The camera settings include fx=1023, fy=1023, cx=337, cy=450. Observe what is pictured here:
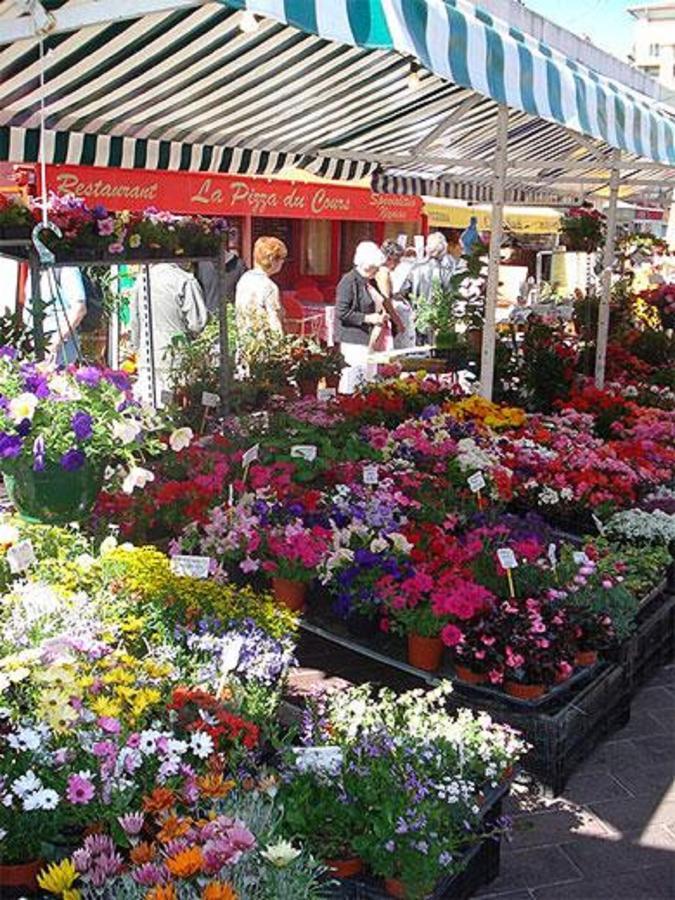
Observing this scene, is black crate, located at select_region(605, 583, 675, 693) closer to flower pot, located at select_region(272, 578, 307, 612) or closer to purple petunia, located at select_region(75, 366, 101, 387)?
flower pot, located at select_region(272, 578, 307, 612)

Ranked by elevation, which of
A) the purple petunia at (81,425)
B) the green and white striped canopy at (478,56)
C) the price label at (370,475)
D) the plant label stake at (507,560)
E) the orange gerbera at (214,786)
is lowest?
the orange gerbera at (214,786)

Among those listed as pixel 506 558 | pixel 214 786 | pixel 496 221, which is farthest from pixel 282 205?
pixel 214 786

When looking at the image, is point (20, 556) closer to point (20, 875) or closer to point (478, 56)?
point (20, 875)

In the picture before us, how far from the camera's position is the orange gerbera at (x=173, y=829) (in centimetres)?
192

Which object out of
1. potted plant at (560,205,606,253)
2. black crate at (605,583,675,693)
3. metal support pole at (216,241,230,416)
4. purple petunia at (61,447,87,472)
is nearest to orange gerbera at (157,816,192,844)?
purple petunia at (61,447,87,472)

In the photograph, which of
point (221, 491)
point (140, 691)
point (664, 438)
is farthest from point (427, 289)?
point (140, 691)

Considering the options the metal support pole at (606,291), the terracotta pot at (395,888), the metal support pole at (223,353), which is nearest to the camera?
the terracotta pot at (395,888)

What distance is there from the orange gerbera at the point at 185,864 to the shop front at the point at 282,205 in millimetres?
4964

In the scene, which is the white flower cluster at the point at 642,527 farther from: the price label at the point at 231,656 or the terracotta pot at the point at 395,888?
the terracotta pot at the point at 395,888

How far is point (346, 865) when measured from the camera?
2338 mm

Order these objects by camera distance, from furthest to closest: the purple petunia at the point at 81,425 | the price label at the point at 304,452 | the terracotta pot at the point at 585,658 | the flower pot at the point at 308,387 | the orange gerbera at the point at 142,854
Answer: the flower pot at the point at 308,387 < the price label at the point at 304,452 < the terracotta pot at the point at 585,658 < the purple petunia at the point at 81,425 < the orange gerbera at the point at 142,854

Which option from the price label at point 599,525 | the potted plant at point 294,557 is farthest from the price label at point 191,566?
the price label at point 599,525

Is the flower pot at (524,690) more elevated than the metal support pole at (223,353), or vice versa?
the metal support pole at (223,353)

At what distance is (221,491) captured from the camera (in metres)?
4.00
